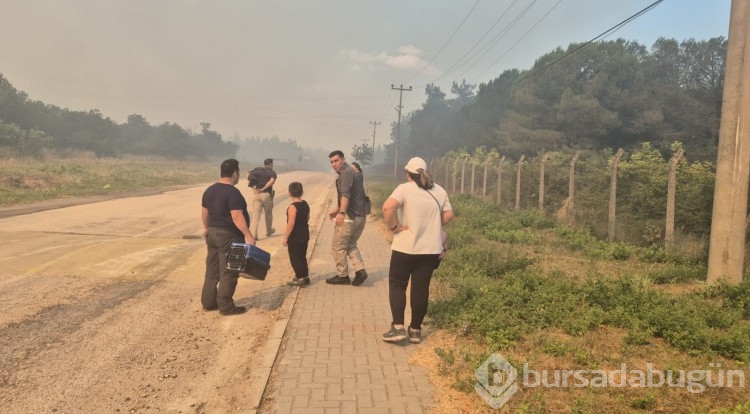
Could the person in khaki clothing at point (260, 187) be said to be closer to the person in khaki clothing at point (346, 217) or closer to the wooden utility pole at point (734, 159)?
the person in khaki clothing at point (346, 217)

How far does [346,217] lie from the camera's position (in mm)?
6734

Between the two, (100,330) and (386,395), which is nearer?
(386,395)

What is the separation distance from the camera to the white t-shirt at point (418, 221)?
4.47m

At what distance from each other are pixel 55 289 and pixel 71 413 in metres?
3.48

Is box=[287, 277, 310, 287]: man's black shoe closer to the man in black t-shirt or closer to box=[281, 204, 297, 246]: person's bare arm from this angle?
box=[281, 204, 297, 246]: person's bare arm

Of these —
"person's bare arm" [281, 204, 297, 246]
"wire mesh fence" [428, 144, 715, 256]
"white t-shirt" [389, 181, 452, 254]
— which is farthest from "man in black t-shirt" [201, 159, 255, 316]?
"wire mesh fence" [428, 144, 715, 256]

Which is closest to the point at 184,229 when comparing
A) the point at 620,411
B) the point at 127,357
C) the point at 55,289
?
the point at 55,289

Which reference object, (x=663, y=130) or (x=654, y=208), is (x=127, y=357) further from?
(x=663, y=130)

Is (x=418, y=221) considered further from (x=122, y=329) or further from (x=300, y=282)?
(x=122, y=329)

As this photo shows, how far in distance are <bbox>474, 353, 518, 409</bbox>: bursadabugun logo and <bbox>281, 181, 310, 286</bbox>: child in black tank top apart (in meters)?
3.43

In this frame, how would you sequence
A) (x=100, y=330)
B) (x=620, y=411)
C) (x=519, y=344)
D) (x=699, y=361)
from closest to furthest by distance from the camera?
1. (x=620, y=411)
2. (x=699, y=361)
3. (x=519, y=344)
4. (x=100, y=330)

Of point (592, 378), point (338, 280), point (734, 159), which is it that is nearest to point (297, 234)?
point (338, 280)

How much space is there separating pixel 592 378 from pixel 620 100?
37.9 m

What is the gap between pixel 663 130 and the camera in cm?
3353
